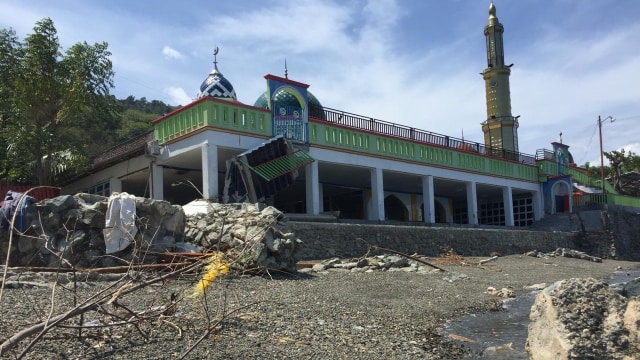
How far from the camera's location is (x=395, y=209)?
32969 millimetres

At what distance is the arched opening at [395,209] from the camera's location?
99.7ft

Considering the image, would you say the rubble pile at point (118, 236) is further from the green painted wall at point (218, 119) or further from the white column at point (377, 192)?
the white column at point (377, 192)

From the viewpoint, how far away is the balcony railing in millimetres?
20594

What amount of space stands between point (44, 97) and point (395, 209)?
841 inches

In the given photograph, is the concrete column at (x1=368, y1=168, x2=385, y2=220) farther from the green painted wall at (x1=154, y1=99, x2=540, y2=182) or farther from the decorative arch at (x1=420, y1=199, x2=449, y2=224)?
the decorative arch at (x1=420, y1=199, x2=449, y2=224)

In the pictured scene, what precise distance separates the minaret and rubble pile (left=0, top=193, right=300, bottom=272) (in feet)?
97.0

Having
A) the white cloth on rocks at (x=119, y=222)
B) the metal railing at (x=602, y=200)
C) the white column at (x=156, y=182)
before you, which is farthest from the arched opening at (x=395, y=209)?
the white cloth on rocks at (x=119, y=222)

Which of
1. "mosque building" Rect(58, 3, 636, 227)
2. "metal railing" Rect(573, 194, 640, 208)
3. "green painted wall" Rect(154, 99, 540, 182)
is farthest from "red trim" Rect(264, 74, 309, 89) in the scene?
"metal railing" Rect(573, 194, 640, 208)

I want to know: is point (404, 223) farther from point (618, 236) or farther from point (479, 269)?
point (618, 236)

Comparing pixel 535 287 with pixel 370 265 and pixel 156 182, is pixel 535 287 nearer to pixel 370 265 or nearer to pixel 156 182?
pixel 370 265

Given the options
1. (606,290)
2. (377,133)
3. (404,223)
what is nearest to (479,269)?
(404,223)

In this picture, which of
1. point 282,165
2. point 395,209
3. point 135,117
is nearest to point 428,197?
point 395,209

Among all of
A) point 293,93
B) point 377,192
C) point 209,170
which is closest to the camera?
point 209,170

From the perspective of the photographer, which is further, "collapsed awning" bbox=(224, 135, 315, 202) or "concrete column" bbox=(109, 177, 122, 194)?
"concrete column" bbox=(109, 177, 122, 194)
